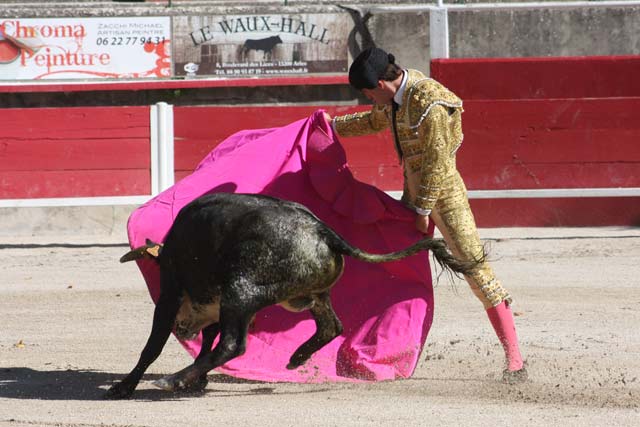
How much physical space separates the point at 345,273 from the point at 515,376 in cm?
65

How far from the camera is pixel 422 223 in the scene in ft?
11.2

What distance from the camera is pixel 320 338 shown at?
10.9ft

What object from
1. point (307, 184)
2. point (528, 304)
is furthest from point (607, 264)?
point (307, 184)

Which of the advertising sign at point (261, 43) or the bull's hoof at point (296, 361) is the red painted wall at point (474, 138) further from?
the bull's hoof at point (296, 361)

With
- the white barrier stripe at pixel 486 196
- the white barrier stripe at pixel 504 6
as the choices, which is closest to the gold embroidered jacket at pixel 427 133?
the white barrier stripe at pixel 486 196

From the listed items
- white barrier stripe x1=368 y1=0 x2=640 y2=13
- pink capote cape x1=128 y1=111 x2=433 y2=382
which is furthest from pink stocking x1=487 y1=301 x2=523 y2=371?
white barrier stripe x1=368 y1=0 x2=640 y2=13

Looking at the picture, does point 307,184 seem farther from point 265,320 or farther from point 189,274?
point 189,274

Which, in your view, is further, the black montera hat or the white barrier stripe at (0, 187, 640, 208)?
the white barrier stripe at (0, 187, 640, 208)

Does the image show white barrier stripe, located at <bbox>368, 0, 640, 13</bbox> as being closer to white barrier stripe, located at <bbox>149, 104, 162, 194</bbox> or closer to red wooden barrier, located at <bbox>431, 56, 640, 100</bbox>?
red wooden barrier, located at <bbox>431, 56, 640, 100</bbox>

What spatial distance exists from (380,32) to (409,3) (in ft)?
2.17

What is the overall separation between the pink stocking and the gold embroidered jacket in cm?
40

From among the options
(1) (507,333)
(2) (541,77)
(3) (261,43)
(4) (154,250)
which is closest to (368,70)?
(4) (154,250)

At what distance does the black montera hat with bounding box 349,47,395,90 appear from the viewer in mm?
3273

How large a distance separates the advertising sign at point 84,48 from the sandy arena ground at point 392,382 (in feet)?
7.04
